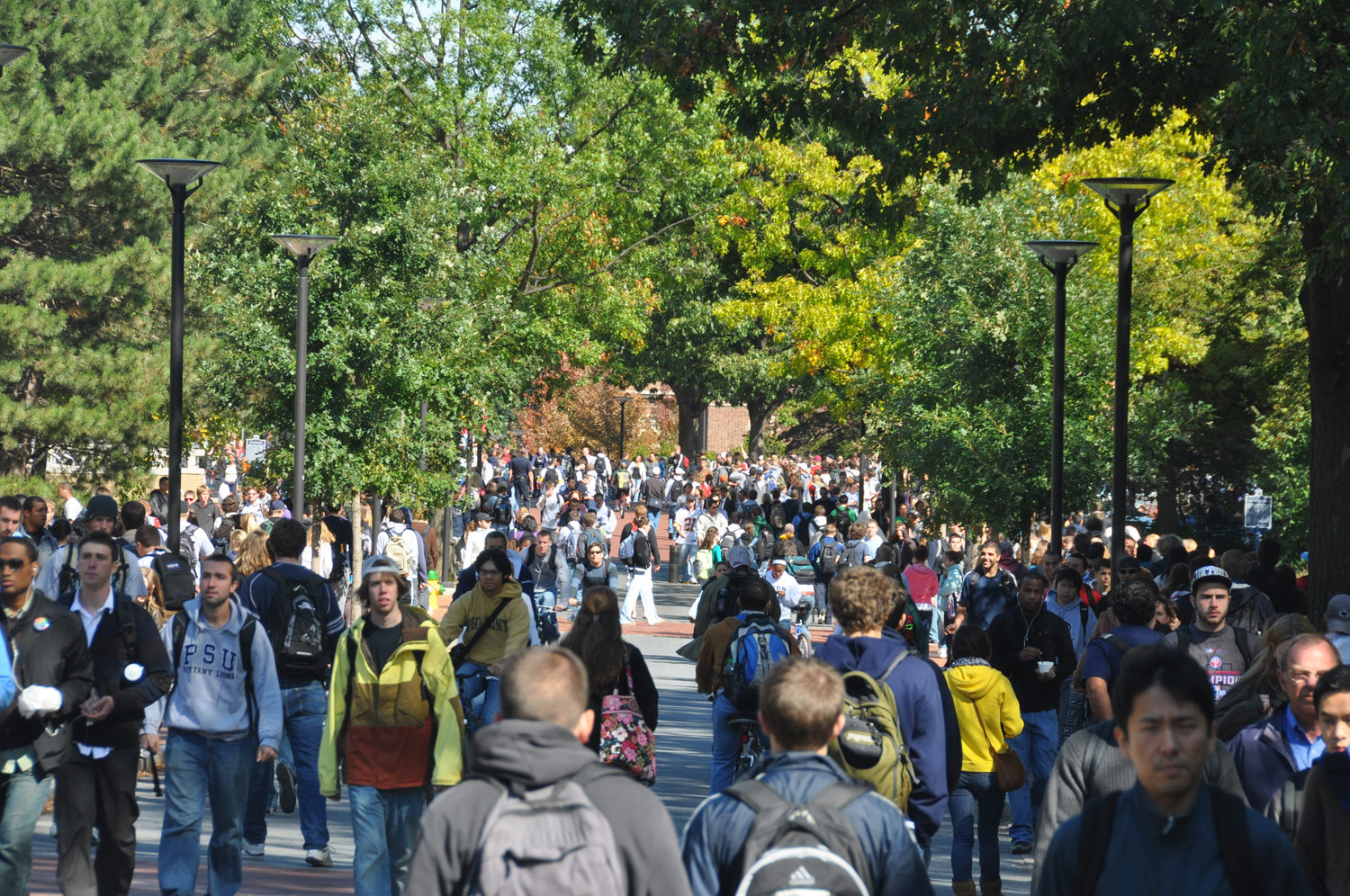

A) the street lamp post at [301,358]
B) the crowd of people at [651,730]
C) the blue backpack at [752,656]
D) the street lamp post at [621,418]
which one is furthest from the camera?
the street lamp post at [621,418]

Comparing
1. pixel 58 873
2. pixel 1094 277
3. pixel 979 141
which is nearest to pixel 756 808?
pixel 58 873

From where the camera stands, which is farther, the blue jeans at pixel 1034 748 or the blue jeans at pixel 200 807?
the blue jeans at pixel 1034 748

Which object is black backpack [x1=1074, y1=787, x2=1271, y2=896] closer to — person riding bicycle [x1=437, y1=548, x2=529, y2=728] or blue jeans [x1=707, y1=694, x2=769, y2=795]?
blue jeans [x1=707, y1=694, x2=769, y2=795]

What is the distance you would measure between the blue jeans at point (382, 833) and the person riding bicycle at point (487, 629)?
2270 millimetres

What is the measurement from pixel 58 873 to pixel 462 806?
3.91 metres

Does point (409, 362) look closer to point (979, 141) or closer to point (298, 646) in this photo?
point (979, 141)

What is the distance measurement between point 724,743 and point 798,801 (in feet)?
16.5

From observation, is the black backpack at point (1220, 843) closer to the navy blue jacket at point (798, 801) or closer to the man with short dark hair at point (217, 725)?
the navy blue jacket at point (798, 801)

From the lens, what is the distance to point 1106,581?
14141 millimetres

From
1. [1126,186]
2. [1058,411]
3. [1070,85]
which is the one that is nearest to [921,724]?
[1070,85]

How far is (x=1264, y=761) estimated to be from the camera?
16.4ft

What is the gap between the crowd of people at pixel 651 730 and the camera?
11.2 feet

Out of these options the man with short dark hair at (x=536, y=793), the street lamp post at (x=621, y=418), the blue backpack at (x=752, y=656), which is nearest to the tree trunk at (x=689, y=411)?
the street lamp post at (x=621, y=418)

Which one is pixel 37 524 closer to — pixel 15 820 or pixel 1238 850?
pixel 15 820
